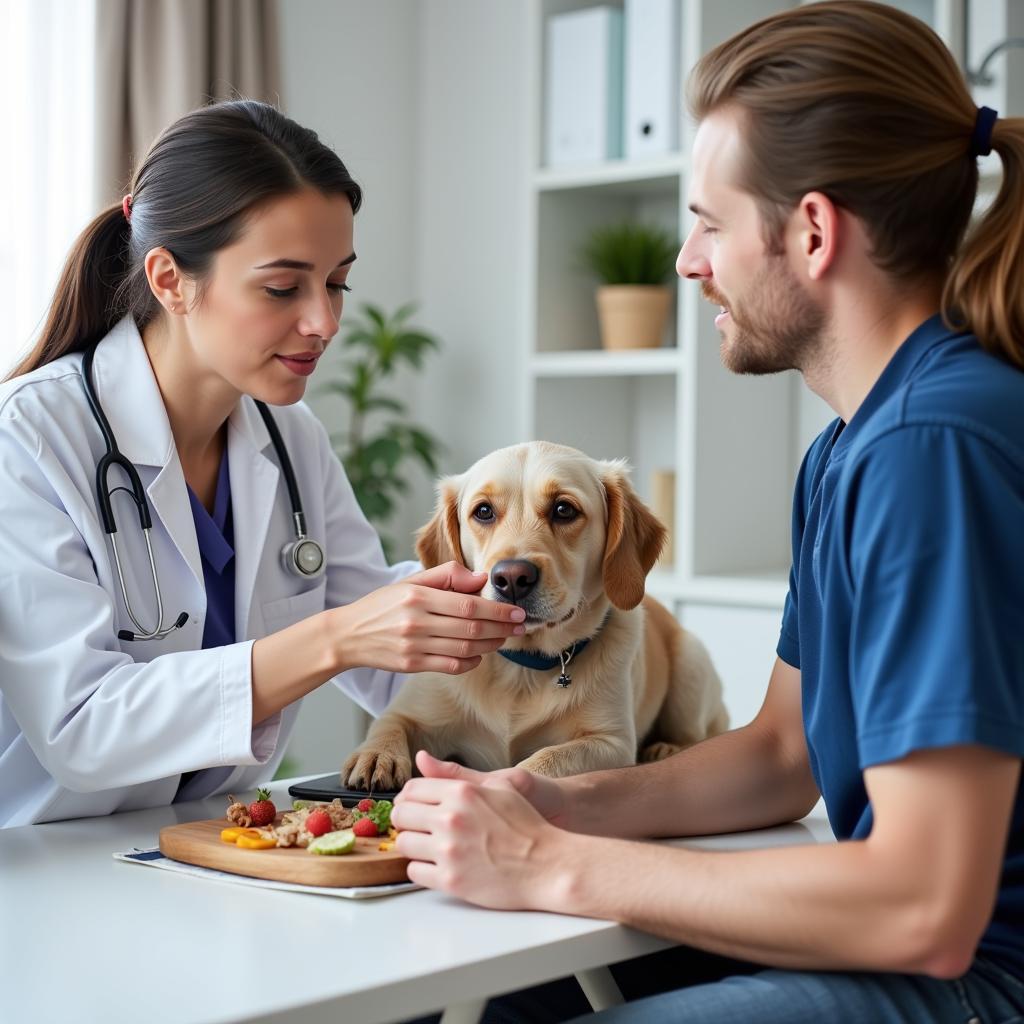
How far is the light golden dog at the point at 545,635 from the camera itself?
152 centimetres

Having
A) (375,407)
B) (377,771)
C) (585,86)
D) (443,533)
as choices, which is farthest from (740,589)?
(377,771)

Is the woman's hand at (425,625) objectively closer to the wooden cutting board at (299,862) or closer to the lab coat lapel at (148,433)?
the wooden cutting board at (299,862)

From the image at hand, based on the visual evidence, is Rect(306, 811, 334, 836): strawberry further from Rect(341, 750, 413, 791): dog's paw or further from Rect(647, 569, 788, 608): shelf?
Rect(647, 569, 788, 608): shelf

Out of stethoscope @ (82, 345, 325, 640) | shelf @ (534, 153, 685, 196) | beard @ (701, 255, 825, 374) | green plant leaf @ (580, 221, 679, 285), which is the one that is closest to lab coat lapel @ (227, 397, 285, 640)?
stethoscope @ (82, 345, 325, 640)

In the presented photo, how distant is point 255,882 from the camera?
1167mm

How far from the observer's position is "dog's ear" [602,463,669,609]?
1622 millimetres

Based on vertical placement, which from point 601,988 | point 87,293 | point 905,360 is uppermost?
point 87,293

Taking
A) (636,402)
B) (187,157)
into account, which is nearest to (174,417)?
(187,157)

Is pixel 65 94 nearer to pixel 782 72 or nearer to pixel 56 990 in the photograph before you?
pixel 782 72

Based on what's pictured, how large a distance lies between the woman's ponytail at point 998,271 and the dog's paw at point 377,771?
0.79 meters

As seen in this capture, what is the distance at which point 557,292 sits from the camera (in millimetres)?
3742

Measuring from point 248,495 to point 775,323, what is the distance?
2.91 feet

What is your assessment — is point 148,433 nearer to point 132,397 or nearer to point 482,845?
point 132,397

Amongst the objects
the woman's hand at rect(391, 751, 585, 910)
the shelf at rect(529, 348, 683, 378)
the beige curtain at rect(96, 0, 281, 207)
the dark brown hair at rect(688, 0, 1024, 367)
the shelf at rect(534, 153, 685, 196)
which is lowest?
the woman's hand at rect(391, 751, 585, 910)
